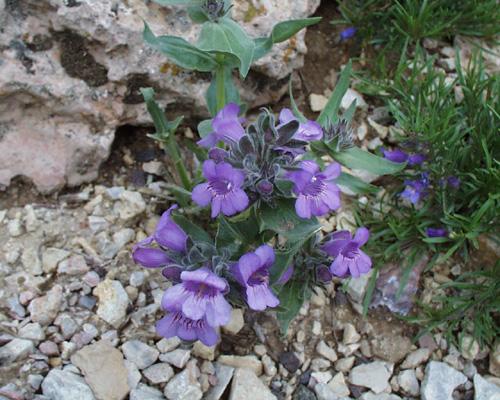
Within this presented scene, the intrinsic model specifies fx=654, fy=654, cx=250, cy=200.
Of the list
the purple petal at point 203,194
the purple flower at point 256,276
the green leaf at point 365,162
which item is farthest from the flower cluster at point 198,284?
the green leaf at point 365,162

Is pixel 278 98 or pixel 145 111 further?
pixel 278 98

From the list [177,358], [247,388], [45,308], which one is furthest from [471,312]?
[45,308]

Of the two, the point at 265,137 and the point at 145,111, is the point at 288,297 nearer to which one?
the point at 265,137

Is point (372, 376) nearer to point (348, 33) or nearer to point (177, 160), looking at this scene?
point (177, 160)

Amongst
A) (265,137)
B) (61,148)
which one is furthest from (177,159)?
(265,137)

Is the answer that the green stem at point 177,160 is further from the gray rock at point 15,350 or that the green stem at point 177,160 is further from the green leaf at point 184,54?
the gray rock at point 15,350
